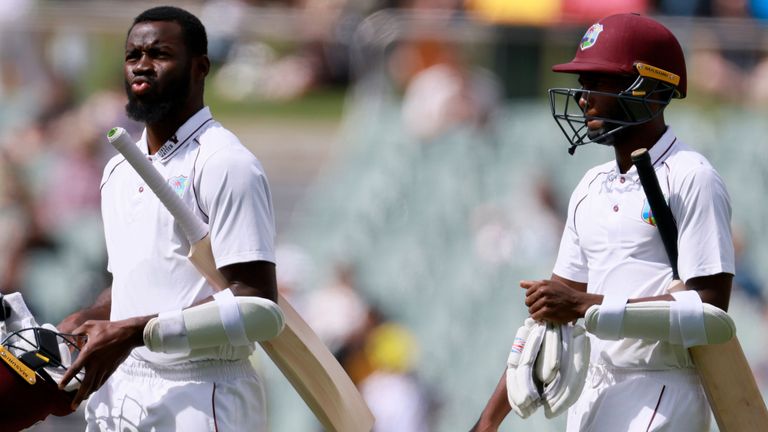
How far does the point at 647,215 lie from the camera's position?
391 centimetres

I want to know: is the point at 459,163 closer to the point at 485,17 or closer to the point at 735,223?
the point at 485,17

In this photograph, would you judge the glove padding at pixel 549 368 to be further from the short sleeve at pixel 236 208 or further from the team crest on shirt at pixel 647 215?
the short sleeve at pixel 236 208

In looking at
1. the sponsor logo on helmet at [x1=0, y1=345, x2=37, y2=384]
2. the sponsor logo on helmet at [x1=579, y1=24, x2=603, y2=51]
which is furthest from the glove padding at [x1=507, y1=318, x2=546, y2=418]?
the sponsor logo on helmet at [x1=0, y1=345, x2=37, y2=384]

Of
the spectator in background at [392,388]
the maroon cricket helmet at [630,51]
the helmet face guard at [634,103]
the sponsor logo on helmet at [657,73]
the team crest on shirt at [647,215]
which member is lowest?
the spectator in background at [392,388]

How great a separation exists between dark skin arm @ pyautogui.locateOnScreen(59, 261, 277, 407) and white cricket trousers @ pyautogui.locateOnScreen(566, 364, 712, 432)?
1.04 meters

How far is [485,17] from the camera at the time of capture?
982 centimetres

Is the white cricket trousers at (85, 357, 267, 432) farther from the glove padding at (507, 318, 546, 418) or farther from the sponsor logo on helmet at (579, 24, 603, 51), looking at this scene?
the sponsor logo on helmet at (579, 24, 603, 51)

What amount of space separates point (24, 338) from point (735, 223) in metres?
6.63

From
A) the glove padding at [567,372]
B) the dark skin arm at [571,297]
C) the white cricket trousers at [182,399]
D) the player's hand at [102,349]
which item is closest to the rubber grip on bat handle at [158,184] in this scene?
the player's hand at [102,349]

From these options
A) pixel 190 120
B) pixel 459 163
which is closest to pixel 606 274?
pixel 190 120

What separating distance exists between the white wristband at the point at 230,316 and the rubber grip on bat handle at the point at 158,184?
19cm

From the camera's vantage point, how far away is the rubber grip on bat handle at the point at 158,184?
12.1 feet

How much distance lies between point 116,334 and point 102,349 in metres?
0.06

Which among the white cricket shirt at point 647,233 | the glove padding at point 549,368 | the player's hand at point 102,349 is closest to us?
the player's hand at point 102,349
